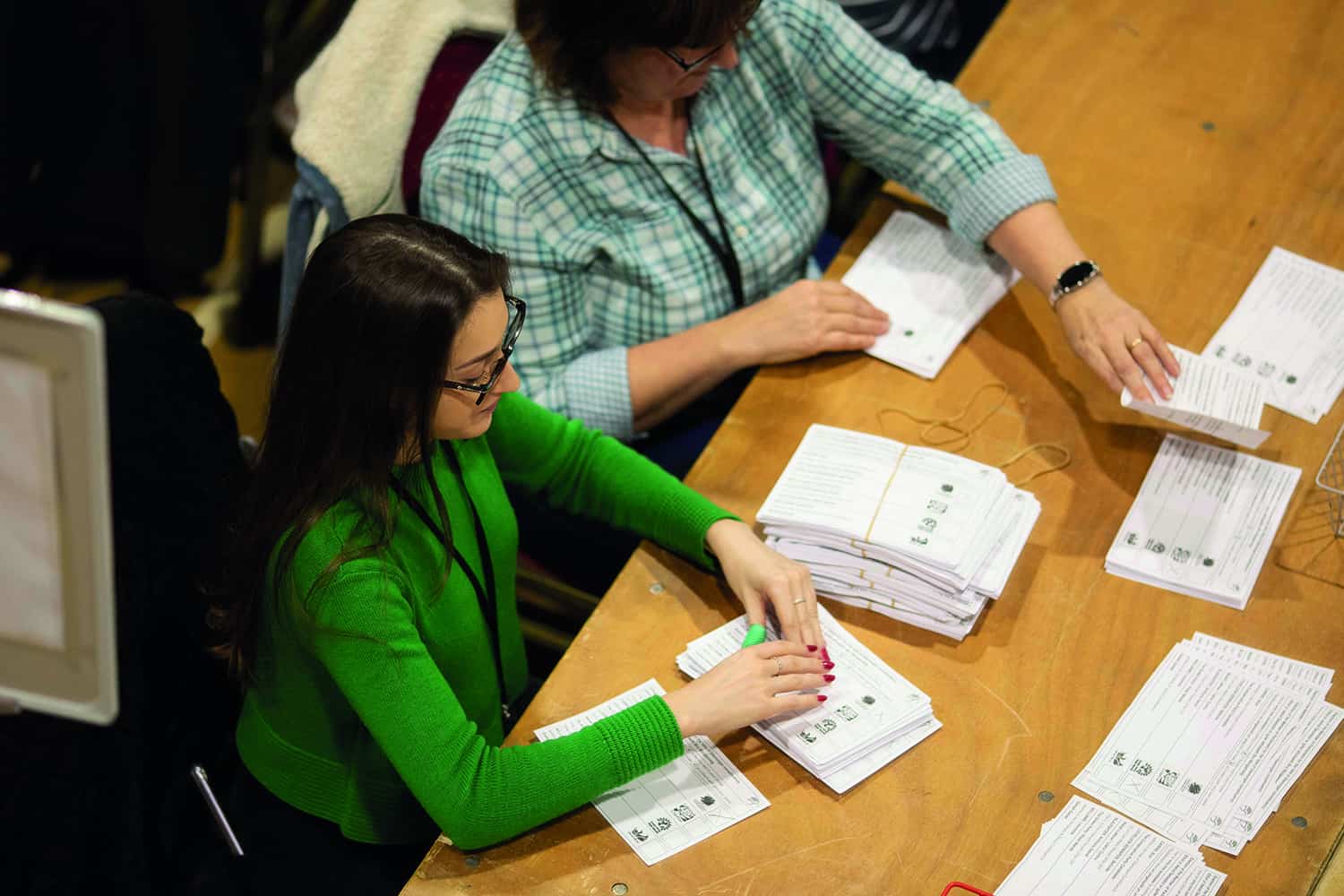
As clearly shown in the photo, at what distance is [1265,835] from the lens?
1.41m

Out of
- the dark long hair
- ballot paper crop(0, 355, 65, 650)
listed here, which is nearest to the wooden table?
the dark long hair

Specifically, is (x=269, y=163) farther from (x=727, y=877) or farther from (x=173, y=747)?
(x=727, y=877)

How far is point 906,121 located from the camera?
7.01ft

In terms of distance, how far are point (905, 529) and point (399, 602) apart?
603 millimetres

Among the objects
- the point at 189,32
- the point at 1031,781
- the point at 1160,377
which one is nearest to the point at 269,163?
the point at 189,32

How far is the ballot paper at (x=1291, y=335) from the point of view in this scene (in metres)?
1.88

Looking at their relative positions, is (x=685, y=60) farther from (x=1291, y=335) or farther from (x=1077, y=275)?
(x=1291, y=335)

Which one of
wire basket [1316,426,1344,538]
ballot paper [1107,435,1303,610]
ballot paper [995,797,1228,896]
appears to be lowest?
ballot paper [995,797,1228,896]

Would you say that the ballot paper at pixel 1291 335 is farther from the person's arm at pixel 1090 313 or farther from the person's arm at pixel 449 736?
the person's arm at pixel 449 736

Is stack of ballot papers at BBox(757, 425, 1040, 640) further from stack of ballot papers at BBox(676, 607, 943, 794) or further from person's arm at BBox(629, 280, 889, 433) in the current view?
person's arm at BBox(629, 280, 889, 433)

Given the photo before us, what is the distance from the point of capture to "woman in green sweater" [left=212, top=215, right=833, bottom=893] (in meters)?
1.36

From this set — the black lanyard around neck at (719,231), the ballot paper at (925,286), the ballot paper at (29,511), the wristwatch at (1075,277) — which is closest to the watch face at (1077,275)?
the wristwatch at (1075,277)

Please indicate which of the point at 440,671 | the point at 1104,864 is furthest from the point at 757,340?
the point at 1104,864

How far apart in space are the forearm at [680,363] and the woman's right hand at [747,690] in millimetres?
571
